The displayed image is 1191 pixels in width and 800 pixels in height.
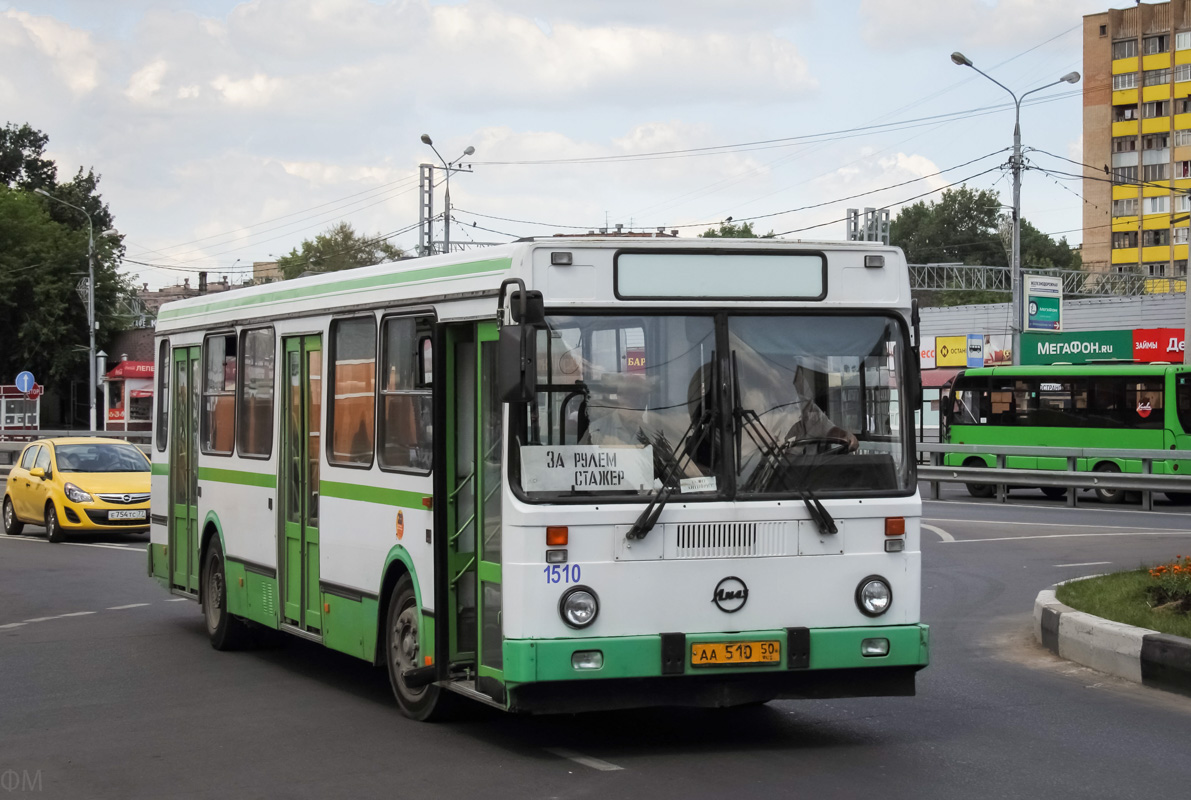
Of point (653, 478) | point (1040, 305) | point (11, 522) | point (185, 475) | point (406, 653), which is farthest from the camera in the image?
point (1040, 305)

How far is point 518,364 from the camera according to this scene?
7250 millimetres

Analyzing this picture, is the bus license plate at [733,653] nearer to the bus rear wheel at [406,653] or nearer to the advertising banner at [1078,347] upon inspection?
the bus rear wheel at [406,653]

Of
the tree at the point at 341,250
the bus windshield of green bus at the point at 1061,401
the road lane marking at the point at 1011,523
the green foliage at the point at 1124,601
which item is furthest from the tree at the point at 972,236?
the green foliage at the point at 1124,601

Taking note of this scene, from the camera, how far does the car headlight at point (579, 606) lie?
298 inches

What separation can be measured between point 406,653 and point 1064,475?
22.3m

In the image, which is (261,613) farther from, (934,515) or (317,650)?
(934,515)

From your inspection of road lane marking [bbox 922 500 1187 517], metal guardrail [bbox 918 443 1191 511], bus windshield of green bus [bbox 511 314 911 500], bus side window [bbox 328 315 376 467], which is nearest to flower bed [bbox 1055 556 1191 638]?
bus windshield of green bus [bbox 511 314 911 500]

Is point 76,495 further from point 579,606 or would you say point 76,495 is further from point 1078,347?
point 1078,347

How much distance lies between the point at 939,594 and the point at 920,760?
309 inches

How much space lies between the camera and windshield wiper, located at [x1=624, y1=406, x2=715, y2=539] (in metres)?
7.61

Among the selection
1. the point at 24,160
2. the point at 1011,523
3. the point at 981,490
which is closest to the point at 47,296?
the point at 24,160

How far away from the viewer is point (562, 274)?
779 cm

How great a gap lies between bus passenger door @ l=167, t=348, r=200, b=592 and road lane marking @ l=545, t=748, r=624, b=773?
5.84 m

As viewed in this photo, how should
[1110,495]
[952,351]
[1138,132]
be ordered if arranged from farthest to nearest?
[1138,132]
[952,351]
[1110,495]
